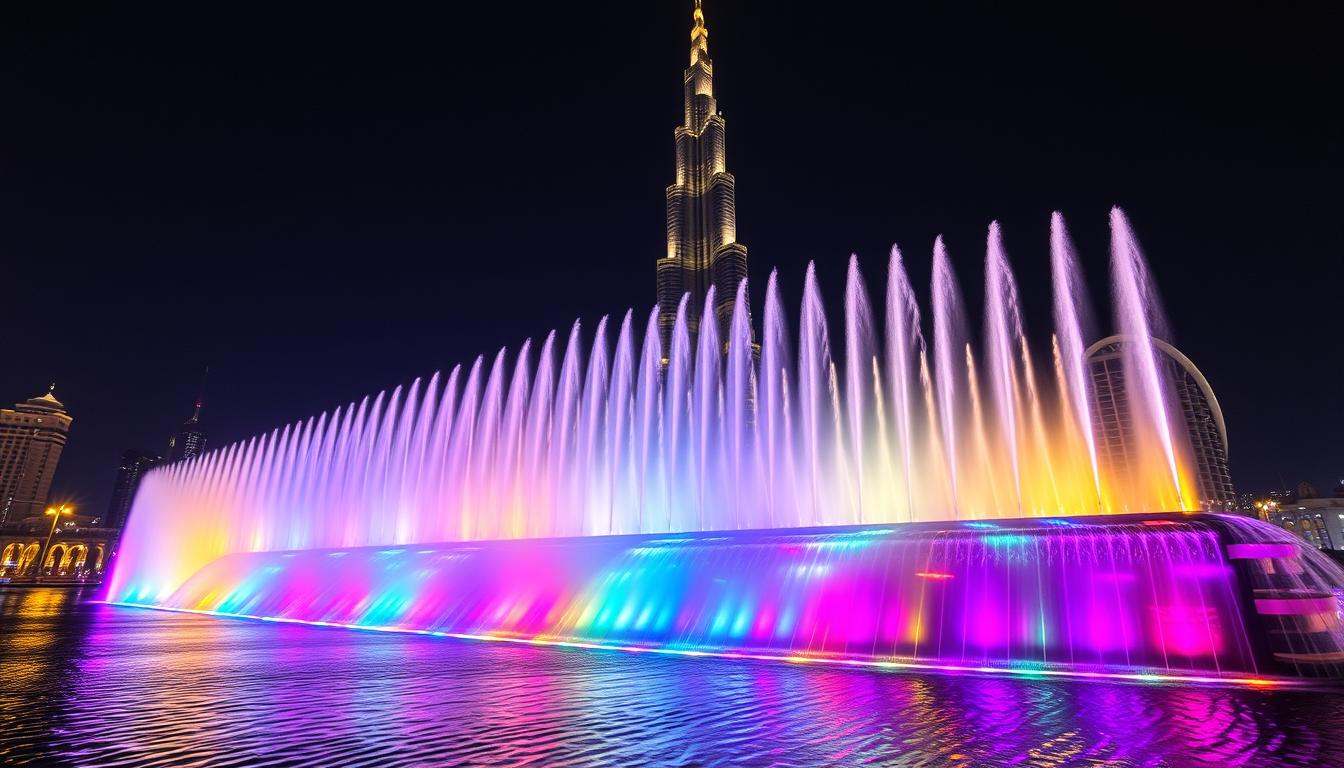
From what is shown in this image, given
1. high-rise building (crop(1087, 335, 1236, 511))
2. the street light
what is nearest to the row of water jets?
the street light

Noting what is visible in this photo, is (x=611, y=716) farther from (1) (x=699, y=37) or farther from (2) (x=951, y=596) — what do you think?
(1) (x=699, y=37)

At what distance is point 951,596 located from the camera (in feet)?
42.0

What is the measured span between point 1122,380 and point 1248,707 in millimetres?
84023

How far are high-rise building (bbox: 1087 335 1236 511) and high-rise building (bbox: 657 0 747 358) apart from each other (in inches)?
2483

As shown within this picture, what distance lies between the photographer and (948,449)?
20109 mm

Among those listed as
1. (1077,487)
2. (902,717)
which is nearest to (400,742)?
(902,717)

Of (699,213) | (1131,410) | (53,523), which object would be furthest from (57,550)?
(1131,410)

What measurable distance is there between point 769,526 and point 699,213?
11436cm

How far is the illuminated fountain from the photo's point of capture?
1127 centimetres

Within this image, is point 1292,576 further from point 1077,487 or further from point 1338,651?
point 1077,487

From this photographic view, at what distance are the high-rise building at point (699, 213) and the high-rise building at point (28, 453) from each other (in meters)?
141

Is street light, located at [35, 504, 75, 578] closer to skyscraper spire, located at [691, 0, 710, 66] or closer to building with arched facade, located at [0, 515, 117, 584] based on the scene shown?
building with arched facade, located at [0, 515, 117, 584]

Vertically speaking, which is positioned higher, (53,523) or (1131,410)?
(1131,410)

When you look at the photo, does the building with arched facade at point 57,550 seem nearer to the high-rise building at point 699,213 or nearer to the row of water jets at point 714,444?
the row of water jets at point 714,444
